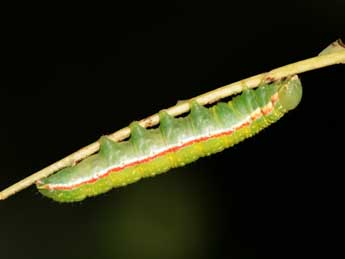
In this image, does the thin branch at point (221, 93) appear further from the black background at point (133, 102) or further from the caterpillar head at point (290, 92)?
the black background at point (133, 102)

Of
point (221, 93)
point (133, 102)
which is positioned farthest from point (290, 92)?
point (133, 102)

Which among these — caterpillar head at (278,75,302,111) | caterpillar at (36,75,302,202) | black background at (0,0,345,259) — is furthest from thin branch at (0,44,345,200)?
black background at (0,0,345,259)

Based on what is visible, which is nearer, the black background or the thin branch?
the thin branch

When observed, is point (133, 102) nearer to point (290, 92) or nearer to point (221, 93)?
point (290, 92)

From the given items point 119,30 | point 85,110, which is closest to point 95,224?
point 85,110

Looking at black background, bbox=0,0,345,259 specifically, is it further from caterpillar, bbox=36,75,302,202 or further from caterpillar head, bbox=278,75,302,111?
caterpillar head, bbox=278,75,302,111

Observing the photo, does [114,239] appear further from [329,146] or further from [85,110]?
[329,146]
